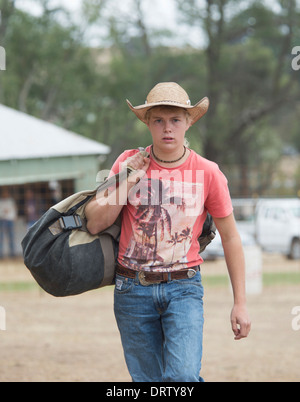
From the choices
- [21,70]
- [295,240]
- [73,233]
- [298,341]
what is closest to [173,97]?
[73,233]

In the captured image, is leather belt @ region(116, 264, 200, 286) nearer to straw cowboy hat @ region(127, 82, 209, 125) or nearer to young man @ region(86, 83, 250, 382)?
young man @ region(86, 83, 250, 382)

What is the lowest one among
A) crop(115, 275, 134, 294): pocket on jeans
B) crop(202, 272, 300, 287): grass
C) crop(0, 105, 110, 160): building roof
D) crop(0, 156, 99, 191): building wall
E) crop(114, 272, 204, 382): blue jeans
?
crop(202, 272, 300, 287): grass

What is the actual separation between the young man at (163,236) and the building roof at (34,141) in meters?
13.5

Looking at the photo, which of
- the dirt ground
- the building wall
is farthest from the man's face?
the building wall

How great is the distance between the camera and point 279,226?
1745 cm

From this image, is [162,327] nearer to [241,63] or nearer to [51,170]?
[51,170]

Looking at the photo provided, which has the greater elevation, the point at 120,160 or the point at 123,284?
the point at 120,160

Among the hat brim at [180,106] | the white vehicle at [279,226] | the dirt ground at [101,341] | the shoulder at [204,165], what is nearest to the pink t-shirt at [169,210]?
the shoulder at [204,165]

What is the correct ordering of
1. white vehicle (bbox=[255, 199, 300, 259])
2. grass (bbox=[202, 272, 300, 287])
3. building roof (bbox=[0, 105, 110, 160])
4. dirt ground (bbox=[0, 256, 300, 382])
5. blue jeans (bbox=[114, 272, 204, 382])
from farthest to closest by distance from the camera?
white vehicle (bbox=[255, 199, 300, 259]), building roof (bbox=[0, 105, 110, 160]), grass (bbox=[202, 272, 300, 287]), dirt ground (bbox=[0, 256, 300, 382]), blue jeans (bbox=[114, 272, 204, 382])

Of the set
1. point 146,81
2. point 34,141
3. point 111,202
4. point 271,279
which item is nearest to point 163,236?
point 111,202

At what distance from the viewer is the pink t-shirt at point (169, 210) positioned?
319 centimetres

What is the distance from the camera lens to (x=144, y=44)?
3422 cm

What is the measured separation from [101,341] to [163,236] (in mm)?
4640

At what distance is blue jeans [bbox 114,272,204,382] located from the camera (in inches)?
123
